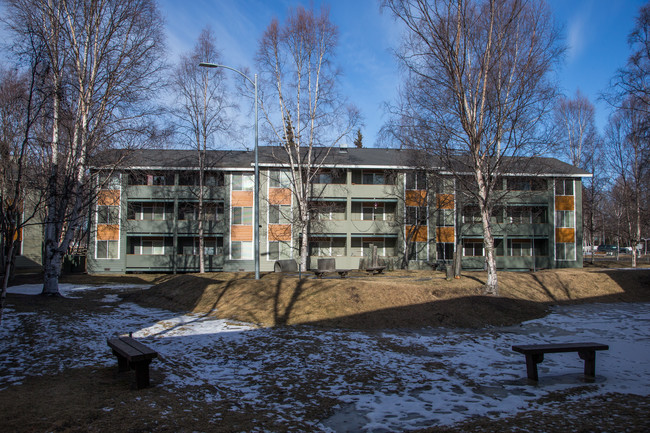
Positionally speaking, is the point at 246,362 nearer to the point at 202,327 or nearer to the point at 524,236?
the point at 202,327

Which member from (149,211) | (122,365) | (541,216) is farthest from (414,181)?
(122,365)

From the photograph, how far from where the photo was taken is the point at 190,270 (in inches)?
1330

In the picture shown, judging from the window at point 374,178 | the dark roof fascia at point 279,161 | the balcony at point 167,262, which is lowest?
the balcony at point 167,262

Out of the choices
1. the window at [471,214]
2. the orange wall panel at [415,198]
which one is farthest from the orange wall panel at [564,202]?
the orange wall panel at [415,198]

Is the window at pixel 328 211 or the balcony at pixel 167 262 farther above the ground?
the window at pixel 328 211

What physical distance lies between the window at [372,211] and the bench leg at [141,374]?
30108mm

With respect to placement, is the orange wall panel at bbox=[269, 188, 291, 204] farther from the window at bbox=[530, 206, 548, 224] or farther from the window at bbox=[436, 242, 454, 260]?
the window at bbox=[530, 206, 548, 224]

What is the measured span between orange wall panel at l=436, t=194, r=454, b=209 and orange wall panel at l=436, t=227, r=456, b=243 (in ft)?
6.25

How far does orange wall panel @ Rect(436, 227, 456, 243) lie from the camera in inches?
1341

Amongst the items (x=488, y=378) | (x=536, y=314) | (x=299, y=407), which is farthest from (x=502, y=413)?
(x=536, y=314)

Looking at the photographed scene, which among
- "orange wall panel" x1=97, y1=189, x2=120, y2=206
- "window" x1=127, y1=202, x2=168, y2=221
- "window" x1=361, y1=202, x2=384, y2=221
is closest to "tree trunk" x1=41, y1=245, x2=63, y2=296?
"orange wall panel" x1=97, y1=189, x2=120, y2=206

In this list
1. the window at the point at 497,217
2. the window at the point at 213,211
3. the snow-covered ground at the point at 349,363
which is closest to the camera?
the snow-covered ground at the point at 349,363

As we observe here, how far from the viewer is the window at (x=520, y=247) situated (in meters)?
36.4

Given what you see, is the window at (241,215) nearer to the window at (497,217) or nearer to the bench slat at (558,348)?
the window at (497,217)
